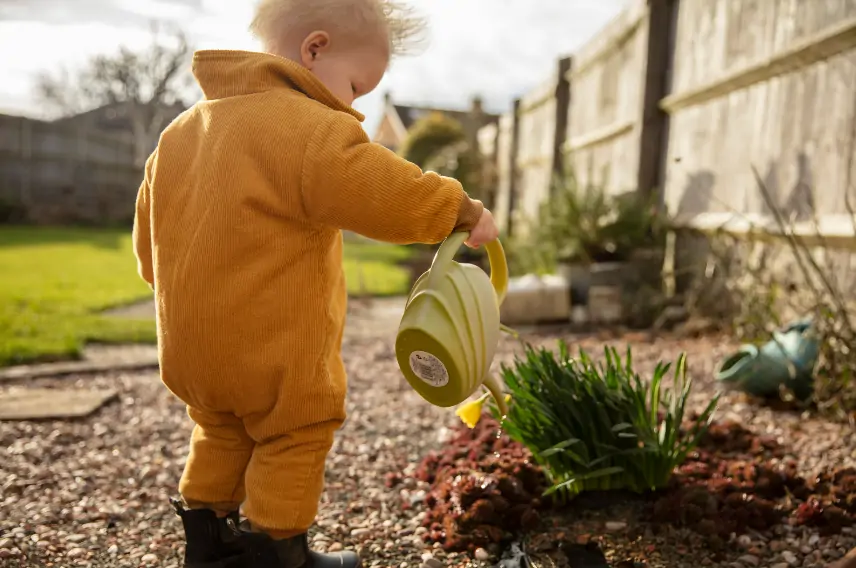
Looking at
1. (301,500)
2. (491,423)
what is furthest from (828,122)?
(301,500)

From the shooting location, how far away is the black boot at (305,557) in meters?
1.56

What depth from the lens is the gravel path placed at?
1723 mm

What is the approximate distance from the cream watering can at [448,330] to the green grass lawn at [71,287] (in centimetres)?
332

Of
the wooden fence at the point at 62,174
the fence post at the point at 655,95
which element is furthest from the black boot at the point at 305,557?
the wooden fence at the point at 62,174

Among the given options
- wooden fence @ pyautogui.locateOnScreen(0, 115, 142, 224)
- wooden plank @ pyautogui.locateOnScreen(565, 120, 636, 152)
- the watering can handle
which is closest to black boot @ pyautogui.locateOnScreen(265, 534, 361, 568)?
the watering can handle

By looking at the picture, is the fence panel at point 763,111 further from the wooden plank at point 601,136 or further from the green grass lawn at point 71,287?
the green grass lawn at point 71,287

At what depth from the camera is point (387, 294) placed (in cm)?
737

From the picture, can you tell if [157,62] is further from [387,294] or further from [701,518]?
[701,518]

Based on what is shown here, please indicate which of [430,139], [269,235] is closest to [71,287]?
Result: [269,235]

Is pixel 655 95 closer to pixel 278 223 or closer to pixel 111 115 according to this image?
pixel 278 223

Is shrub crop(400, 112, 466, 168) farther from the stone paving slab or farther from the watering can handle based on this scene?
the watering can handle

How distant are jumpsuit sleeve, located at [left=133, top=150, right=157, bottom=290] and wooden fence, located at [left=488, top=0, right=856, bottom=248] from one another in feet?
7.01

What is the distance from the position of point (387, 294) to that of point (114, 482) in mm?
5148

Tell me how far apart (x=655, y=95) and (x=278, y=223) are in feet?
15.4
